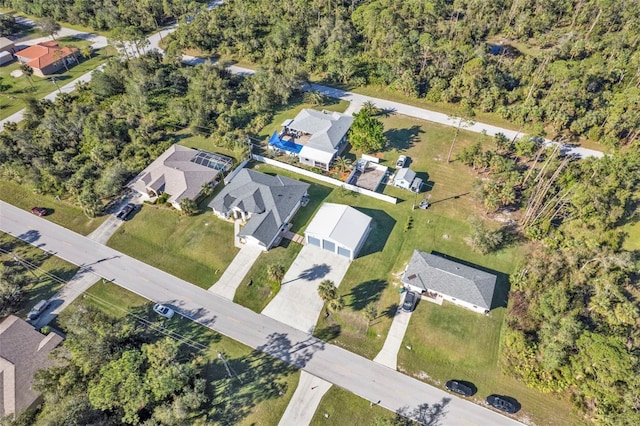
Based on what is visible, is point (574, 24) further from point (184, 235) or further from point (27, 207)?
point (27, 207)

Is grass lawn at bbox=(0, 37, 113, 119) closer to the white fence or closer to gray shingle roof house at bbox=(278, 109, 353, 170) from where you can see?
the white fence

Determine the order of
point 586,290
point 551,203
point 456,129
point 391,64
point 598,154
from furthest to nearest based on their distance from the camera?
point 391,64, point 456,129, point 598,154, point 551,203, point 586,290

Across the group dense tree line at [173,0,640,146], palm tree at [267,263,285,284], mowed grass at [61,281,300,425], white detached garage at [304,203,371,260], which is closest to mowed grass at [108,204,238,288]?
mowed grass at [61,281,300,425]

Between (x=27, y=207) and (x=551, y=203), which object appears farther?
(x=27, y=207)

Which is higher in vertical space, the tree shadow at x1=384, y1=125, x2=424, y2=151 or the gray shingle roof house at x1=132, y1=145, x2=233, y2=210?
the tree shadow at x1=384, y1=125, x2=424, y2=151

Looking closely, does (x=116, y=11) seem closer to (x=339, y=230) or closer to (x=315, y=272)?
(x=339, y=230)

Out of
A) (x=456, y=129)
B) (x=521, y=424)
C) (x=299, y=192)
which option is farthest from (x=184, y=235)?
(x=456, y=129)

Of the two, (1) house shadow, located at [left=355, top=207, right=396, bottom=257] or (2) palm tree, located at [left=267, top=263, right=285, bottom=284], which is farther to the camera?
(1) house shadow, located at [left=355, top=207, right=396, bottom=257]
